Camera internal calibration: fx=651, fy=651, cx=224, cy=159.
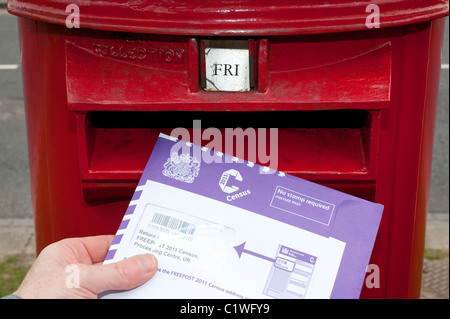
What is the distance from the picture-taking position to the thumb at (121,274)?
1.41 m

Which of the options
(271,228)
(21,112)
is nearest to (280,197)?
(271,228)

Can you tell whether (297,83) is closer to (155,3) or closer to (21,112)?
(155,3)

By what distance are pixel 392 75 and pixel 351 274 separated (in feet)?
1.57

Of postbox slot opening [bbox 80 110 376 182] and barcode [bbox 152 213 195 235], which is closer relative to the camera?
barcode [bbox 152 213 195 235]

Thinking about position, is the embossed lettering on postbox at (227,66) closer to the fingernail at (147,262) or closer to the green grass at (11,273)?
the fingernail at (147,262)

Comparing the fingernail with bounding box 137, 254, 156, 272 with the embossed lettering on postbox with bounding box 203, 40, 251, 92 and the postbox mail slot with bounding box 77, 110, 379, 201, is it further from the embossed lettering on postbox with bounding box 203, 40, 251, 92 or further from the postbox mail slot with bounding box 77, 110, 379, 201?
the embossed lettering on postbox with bounding box 203, 40, 251, 92

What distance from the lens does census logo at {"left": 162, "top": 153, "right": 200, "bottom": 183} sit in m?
1.52

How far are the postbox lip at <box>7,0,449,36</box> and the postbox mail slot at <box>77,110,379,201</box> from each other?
23cm

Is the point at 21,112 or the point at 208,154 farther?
the point at 21,112

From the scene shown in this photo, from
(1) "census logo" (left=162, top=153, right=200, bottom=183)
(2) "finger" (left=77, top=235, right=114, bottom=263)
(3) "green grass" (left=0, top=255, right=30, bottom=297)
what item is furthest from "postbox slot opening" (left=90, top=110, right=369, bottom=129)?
(3) "green grass" (left=0, top=255, right=30, bottom=297)
